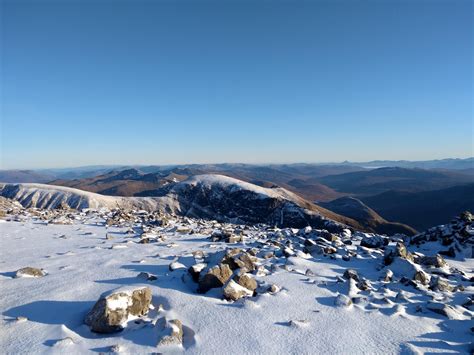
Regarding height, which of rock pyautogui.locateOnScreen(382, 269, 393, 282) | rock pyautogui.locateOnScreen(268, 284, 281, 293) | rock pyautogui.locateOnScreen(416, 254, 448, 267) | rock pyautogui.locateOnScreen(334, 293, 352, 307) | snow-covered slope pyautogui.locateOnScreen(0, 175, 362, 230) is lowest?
snow-covered slope pyautogui.locateOnScreen(0, 175, 362, 230)

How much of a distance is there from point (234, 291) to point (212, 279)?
76 centimetres

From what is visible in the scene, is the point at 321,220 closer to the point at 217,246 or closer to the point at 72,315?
the point at 217,246

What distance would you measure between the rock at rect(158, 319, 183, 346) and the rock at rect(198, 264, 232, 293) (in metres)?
1.76

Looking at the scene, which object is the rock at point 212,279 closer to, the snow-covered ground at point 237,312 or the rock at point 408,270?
the snow-covered ground at point 237,312

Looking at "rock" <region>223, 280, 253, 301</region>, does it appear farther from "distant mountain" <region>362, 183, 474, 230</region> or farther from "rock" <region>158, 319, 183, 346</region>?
"distant mountain" <region>362, 183, 474, 230</region>

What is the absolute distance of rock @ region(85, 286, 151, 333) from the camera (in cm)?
591

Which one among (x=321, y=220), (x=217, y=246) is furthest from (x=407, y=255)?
(x=321, y=220)

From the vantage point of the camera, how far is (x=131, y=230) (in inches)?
714

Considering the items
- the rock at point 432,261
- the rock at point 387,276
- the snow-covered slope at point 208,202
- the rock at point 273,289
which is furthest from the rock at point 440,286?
the snow-covered slope at point 208,202

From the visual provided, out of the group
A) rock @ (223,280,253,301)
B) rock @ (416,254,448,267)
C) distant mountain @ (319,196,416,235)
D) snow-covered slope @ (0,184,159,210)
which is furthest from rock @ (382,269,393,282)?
distant mountain @ (319,196,416,235)

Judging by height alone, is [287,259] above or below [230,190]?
above

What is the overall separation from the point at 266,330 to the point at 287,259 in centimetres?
522

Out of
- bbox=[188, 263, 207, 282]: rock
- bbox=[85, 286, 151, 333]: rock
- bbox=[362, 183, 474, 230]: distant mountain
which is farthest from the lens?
bbox=[362, 183, 474, 230]: distant mountain

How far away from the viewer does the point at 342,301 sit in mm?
7668
